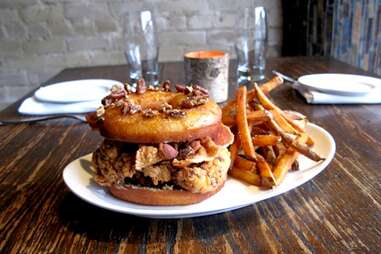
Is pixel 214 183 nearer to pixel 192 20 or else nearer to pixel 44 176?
pixel 44 176

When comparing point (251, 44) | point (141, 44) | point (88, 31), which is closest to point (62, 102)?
point (141, 44)

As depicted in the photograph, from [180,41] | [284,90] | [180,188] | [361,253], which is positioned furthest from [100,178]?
[180,41]

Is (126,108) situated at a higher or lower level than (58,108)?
higher

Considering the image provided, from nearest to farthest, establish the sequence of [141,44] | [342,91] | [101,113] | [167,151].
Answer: [167,151]
[101,113]
[342,91]
[141,44]

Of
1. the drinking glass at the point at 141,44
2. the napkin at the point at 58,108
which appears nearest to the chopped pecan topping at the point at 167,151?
the napkin at the point at 58,108

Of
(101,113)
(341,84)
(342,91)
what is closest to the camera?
(101,113)

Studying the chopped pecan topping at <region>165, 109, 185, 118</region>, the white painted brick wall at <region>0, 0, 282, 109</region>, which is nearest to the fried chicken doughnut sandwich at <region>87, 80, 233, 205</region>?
the chopped pecan topping at <region>165, 109, 185, 118</region>

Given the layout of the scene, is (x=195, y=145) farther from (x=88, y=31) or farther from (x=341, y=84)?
(x=88, y=31)
